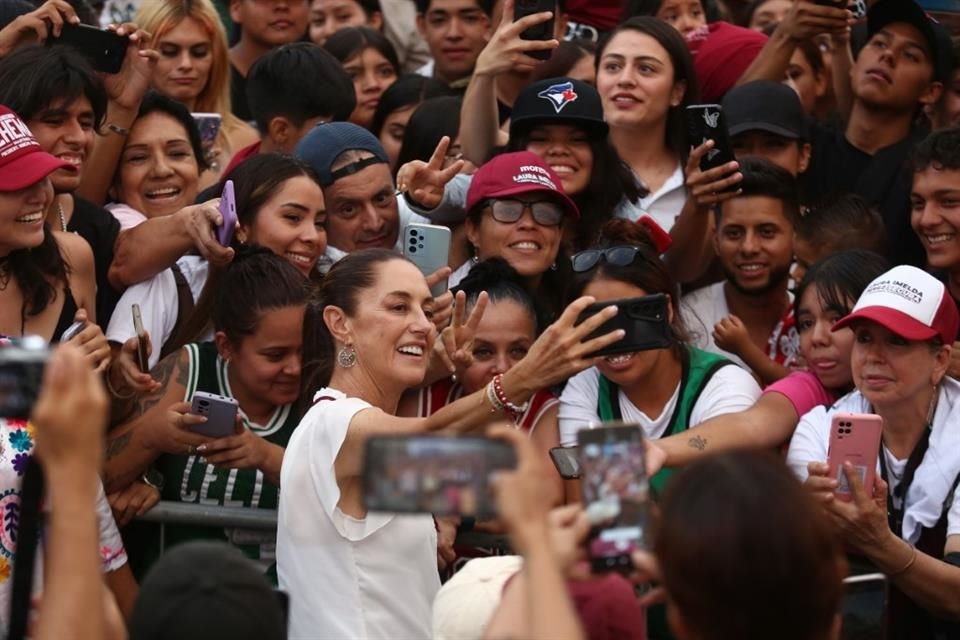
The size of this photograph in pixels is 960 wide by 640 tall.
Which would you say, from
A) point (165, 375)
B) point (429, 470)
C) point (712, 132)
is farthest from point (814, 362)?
point (429, 470)

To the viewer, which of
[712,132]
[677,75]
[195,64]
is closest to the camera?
[712,132]

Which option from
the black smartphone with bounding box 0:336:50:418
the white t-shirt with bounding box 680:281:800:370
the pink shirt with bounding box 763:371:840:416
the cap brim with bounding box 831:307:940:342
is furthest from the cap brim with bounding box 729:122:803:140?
the black smartphone with bounding box 0:336:50:418

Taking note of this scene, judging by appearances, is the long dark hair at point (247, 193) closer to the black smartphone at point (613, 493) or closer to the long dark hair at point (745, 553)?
the black smartphone at point (613, 493)

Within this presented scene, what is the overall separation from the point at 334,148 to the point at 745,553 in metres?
3.83

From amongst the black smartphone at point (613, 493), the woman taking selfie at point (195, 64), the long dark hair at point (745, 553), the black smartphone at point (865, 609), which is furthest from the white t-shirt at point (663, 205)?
the long dark hair at point (745, 553)

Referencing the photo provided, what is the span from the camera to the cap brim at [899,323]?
552 cm

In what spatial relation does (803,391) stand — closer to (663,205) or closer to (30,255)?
(663,205)

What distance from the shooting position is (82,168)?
650cm

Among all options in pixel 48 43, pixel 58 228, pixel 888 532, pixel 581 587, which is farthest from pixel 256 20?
pixel 581 587

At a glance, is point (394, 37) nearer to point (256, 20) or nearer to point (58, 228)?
point (256, 20)

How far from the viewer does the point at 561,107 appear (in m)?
6.77

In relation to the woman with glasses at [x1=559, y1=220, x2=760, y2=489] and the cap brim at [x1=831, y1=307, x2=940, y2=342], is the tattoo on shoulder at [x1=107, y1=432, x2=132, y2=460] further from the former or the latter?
the cap brim at [x1=831, y1=307, x2=940, y2=342]

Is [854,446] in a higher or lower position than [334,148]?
lower

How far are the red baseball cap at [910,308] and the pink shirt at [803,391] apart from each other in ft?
1.23
